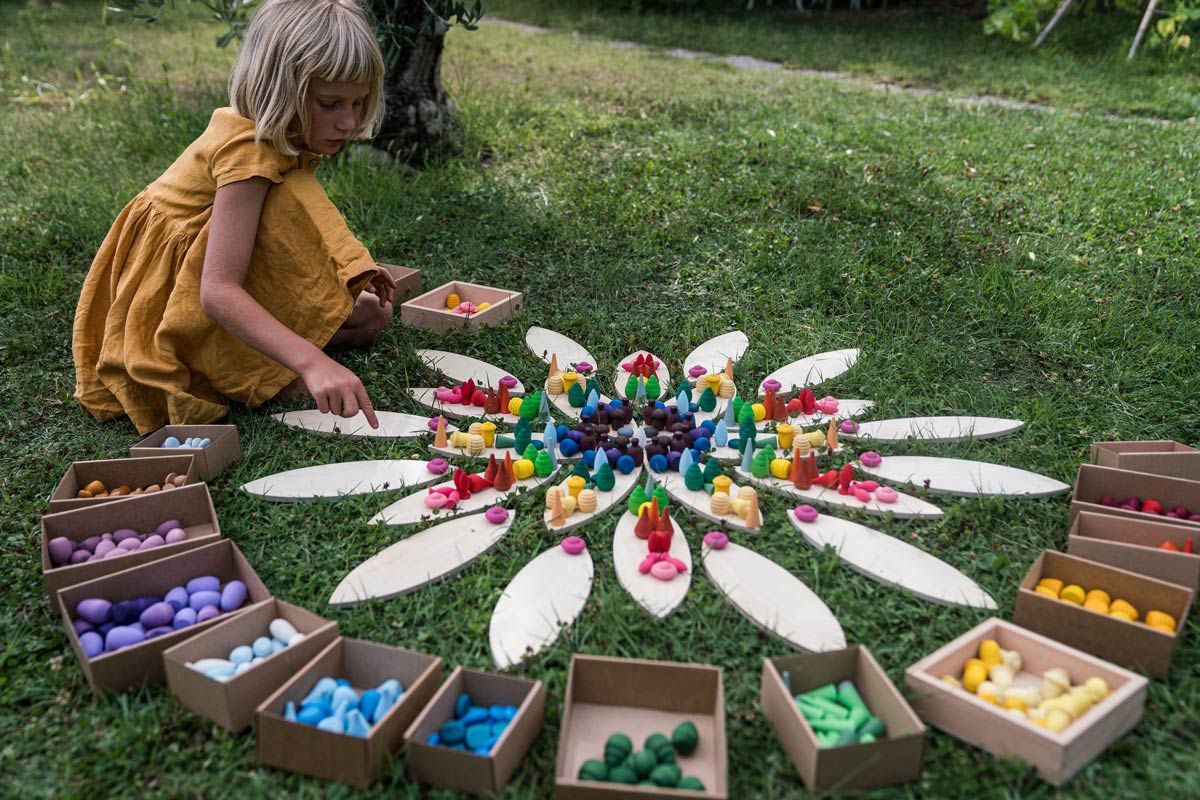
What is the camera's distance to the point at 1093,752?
66.0 inches

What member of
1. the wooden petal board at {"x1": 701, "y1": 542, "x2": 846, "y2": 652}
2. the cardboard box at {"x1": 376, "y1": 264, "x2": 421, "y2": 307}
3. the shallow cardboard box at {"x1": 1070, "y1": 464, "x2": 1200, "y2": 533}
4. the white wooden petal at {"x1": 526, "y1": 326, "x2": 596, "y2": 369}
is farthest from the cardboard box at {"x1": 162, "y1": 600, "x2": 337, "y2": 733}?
the cardboard box at {"x1": 376, "y1": 264, "x2": 421, "y2": 307}

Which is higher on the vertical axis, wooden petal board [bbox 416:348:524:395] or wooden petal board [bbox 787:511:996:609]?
wooden petal board [bbox 787:511:996:609]

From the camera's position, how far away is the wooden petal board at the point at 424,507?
243 cm

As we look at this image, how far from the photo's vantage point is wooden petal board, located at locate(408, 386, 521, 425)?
9.64 feet

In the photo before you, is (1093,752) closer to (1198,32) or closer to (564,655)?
(564,655)

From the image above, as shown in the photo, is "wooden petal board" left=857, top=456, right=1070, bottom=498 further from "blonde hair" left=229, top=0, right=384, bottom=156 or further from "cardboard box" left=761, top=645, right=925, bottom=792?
Result: "blonde hair" left=229, top=0, right=384, bottom=156

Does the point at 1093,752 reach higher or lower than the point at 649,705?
higher

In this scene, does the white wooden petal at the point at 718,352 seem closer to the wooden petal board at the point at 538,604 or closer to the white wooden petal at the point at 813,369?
the white wooden petal at the point at 813,369

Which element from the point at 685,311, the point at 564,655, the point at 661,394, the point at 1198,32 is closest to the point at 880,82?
the point at 1198,32

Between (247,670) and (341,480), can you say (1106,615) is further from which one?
(341,480)

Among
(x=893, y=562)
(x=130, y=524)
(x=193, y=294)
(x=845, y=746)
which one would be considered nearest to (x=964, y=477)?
(x=893, y=562)

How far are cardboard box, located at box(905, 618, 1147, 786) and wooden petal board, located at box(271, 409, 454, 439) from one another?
1607 mm

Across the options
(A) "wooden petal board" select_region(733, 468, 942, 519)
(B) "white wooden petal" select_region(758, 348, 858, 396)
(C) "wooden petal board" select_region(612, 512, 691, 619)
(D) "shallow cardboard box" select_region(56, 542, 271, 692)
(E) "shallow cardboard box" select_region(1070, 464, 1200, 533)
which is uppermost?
(E) "shallow cardboard box" select_region(1070, 464, 1200, 533)

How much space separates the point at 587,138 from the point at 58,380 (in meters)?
3.12
